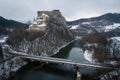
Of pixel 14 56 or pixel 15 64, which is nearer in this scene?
pixel 15 64

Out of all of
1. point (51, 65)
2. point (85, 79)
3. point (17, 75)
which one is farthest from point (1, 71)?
point (85, 79)

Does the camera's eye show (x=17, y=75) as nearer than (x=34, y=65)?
Yes

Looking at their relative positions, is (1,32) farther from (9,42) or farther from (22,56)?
(22,56)

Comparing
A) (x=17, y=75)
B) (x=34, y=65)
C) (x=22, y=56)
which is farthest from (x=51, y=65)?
(x=17, y=75)

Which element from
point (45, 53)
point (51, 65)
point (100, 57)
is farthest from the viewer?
point (45, 53)

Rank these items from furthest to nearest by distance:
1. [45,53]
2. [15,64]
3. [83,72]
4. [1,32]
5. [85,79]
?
[1,32], [45,53], [15,64], [83,72], [85,79]

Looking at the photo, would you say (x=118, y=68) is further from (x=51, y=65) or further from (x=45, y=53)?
(x=45, y=53)

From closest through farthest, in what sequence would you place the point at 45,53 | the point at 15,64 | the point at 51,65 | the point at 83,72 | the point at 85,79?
the point at 85,79 < the point at 83,72 < the point at 15,64 < the point at 51,65 < the point at 45,53

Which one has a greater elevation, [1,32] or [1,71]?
[1,32]

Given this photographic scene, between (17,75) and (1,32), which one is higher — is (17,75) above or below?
below
